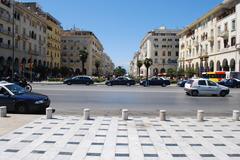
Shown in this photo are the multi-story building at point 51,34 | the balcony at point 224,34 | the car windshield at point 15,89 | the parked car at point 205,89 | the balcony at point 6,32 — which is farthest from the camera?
the multi-story building at point 51,34

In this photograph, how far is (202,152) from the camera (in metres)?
8.63

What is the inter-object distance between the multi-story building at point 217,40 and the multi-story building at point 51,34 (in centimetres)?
3581

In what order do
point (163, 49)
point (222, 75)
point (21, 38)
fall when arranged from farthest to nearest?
point (163, 49), point (21, 38), point (222, 75)

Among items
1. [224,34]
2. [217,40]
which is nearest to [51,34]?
[217,40]

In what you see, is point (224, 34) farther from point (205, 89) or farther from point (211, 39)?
point (205, 89)

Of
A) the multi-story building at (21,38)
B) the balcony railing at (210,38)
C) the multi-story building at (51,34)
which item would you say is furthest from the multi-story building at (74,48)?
the balcony railing at (210,38)

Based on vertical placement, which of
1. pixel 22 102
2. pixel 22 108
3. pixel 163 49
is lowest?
pixel 22 108

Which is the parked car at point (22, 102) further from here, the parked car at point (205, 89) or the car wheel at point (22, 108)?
the parked car at point (205, 89)

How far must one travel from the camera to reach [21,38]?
64625 millimetres

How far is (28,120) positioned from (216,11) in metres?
57.5

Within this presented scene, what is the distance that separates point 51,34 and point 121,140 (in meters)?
82.0

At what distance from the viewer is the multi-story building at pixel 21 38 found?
2215 inches

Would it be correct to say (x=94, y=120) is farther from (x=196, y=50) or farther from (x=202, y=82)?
(x=196, y=50)

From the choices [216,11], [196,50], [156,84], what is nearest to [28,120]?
[156,84]
